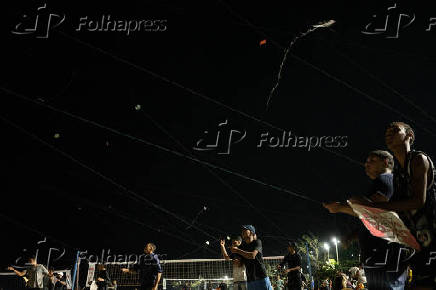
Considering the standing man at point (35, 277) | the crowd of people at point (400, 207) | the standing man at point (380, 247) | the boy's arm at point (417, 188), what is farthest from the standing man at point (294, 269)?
the standing man at point (35, 277)

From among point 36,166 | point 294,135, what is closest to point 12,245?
point 36,166

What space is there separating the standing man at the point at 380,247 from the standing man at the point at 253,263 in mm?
2753

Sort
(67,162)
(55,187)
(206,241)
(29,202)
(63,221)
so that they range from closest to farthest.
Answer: (67,162), (55,187), (29,202), (63,221), (206,241)

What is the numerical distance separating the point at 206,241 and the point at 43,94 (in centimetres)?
3785

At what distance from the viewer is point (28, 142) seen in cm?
2281

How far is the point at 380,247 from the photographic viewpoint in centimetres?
327

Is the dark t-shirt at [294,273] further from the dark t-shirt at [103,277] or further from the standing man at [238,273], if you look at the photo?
the dark t-shirt at [103,277]

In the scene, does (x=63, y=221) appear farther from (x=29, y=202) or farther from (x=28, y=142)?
(x=28, y=142)

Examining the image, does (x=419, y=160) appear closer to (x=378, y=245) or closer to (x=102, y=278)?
(x=378, y=245)

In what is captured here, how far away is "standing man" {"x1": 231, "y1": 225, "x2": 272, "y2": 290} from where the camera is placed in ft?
19.5

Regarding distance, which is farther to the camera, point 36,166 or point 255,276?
point 36,166

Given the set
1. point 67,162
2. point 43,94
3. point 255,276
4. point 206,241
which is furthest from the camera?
point 206,241

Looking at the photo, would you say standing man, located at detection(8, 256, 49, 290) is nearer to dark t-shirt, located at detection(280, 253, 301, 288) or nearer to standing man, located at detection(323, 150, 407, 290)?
dark t-shirt, located at detection(280, 253, 301, 288)

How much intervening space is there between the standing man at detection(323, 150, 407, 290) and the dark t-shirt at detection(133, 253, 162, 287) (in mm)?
6281
